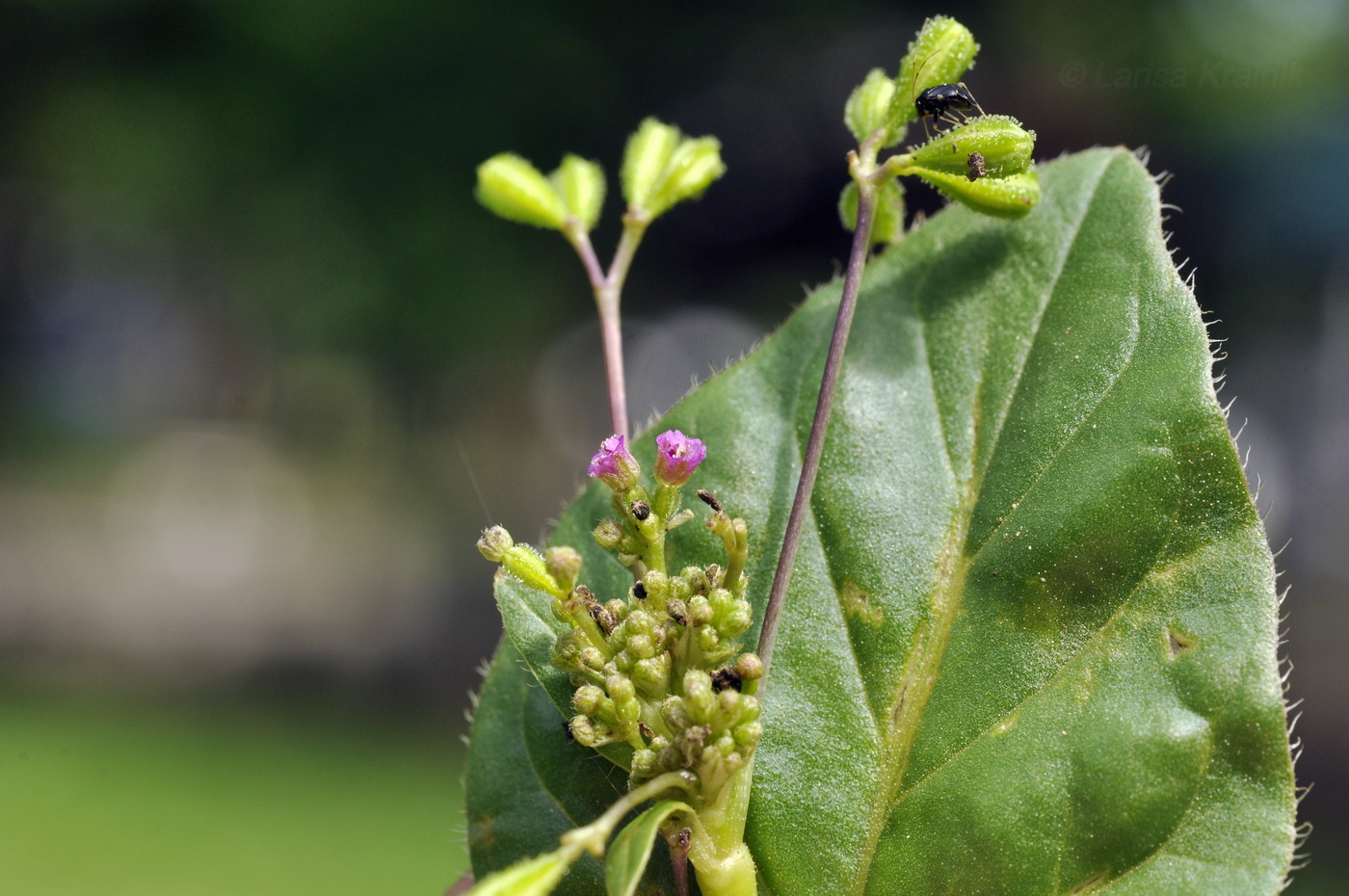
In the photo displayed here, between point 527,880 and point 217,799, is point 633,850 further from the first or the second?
point 217,799

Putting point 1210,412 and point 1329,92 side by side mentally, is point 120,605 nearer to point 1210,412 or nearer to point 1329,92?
point 1210,412

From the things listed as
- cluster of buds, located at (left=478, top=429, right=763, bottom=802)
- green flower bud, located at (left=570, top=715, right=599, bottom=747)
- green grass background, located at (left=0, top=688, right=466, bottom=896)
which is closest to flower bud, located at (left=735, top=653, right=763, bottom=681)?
cluster of buds, located at (left=478, top=429, right=763, bottom=802)

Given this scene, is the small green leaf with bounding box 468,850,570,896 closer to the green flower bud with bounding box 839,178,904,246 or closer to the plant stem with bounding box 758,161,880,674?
the plant stem with bounding box 758,161,880,674

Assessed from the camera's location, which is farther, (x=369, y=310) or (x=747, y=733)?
(x=369, y=310)

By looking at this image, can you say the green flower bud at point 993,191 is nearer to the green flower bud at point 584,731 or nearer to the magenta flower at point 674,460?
the magenta flower at point 674,460

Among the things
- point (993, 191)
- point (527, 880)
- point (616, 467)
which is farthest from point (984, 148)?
point (527, 880)

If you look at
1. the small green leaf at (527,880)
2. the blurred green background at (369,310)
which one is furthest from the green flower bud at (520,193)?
the blurred green background at (369,310)
